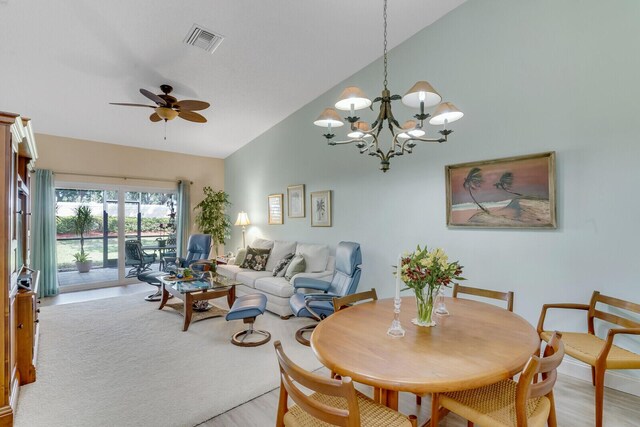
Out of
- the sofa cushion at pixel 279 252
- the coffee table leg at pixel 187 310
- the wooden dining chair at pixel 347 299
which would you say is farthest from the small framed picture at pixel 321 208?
the wooden dining chair at pixel 347 299

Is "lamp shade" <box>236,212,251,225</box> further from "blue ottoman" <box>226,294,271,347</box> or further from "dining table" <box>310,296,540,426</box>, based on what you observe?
"dining table" <box>310,296,540,426</box>

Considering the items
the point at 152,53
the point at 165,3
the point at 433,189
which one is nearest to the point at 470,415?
the point at 433,189

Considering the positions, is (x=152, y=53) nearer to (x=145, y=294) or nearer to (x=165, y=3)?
(x=165, y=3)

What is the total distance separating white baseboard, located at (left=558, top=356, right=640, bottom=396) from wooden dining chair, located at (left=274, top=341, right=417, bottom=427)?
7.26 feet

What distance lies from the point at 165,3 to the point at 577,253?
13.9 ft

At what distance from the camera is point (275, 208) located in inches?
229

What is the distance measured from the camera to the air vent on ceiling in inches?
125

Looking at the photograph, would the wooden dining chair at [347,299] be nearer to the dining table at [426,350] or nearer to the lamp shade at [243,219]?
the dining table at [426,350]

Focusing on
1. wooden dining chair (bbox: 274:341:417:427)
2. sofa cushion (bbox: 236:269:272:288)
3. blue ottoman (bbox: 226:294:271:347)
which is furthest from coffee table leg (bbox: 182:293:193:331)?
wooden dining chair (bbox: 274:341:417:427)

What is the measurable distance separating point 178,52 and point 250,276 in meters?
3.18

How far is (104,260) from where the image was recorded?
6.03 m

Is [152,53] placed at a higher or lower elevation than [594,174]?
higher

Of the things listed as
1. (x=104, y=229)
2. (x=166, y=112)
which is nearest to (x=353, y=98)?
(x=166, y=112)

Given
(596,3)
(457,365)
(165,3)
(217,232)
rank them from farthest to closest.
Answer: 1. (217,232)
2. (165,3)
3. (596,3)
4. (457,365)
